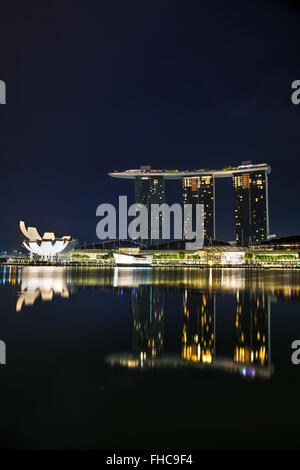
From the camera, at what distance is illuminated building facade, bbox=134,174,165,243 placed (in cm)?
10519

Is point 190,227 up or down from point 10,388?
up

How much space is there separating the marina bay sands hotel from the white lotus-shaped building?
1462 inches

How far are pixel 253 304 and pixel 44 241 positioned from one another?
6843cm

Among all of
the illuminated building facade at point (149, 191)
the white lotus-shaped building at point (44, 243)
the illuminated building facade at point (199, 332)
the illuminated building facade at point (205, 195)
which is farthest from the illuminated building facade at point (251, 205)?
the illuminated building facade at point (199, 332)

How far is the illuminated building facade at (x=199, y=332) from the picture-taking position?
4.74m

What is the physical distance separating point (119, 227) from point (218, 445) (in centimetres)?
8761

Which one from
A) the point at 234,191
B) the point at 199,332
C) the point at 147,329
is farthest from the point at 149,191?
the point at 199,332

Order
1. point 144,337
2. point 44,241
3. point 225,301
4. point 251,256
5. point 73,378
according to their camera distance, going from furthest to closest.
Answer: point 44,241
point 251,256
point 225,301
point 144,337
point 73,378

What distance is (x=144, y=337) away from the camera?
5.83 meters

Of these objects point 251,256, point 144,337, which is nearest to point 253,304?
point 144,337

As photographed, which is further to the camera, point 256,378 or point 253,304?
point 253,304

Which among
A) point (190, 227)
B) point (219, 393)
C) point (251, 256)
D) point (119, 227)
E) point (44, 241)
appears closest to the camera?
point (219, 393)

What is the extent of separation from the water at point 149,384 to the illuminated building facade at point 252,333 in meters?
0.03

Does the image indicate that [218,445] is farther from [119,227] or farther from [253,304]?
[119,227]
